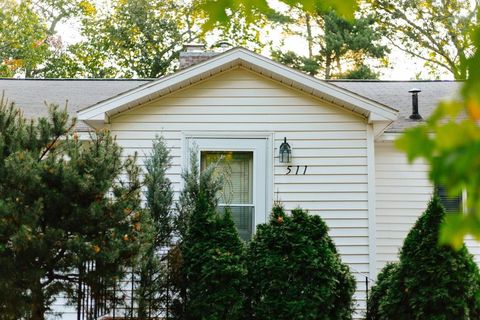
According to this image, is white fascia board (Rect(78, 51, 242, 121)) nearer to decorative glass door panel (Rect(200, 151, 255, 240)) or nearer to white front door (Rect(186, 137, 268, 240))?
white front door (Rect(186, 137, 268, 240))

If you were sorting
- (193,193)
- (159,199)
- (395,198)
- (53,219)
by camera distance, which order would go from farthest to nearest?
(395,198), (193,193), (159,199), (53,219)

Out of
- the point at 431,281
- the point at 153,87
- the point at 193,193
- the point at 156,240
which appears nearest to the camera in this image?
the point at 431,281

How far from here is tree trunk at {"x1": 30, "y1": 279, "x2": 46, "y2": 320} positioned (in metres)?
7.13

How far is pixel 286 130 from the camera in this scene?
33.8ft

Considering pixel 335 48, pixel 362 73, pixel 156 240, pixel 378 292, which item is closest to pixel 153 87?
pixel 156 240

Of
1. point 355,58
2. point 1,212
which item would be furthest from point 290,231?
point 355,58

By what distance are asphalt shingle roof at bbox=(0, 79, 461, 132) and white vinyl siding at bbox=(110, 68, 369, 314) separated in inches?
62.1

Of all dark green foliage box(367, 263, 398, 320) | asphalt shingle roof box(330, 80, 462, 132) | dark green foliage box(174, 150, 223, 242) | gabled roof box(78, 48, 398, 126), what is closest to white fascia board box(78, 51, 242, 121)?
gabled roof box(78, 48, 398, 126)

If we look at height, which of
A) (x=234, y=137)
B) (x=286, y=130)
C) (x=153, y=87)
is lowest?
(x=234, y=137)

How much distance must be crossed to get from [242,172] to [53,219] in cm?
357

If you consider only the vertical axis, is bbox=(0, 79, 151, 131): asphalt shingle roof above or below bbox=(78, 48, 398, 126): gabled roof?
above

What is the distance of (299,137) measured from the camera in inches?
404

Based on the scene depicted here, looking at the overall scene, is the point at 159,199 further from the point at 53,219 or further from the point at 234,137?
the point at 234,137

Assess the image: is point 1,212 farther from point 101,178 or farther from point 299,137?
point 299,137
